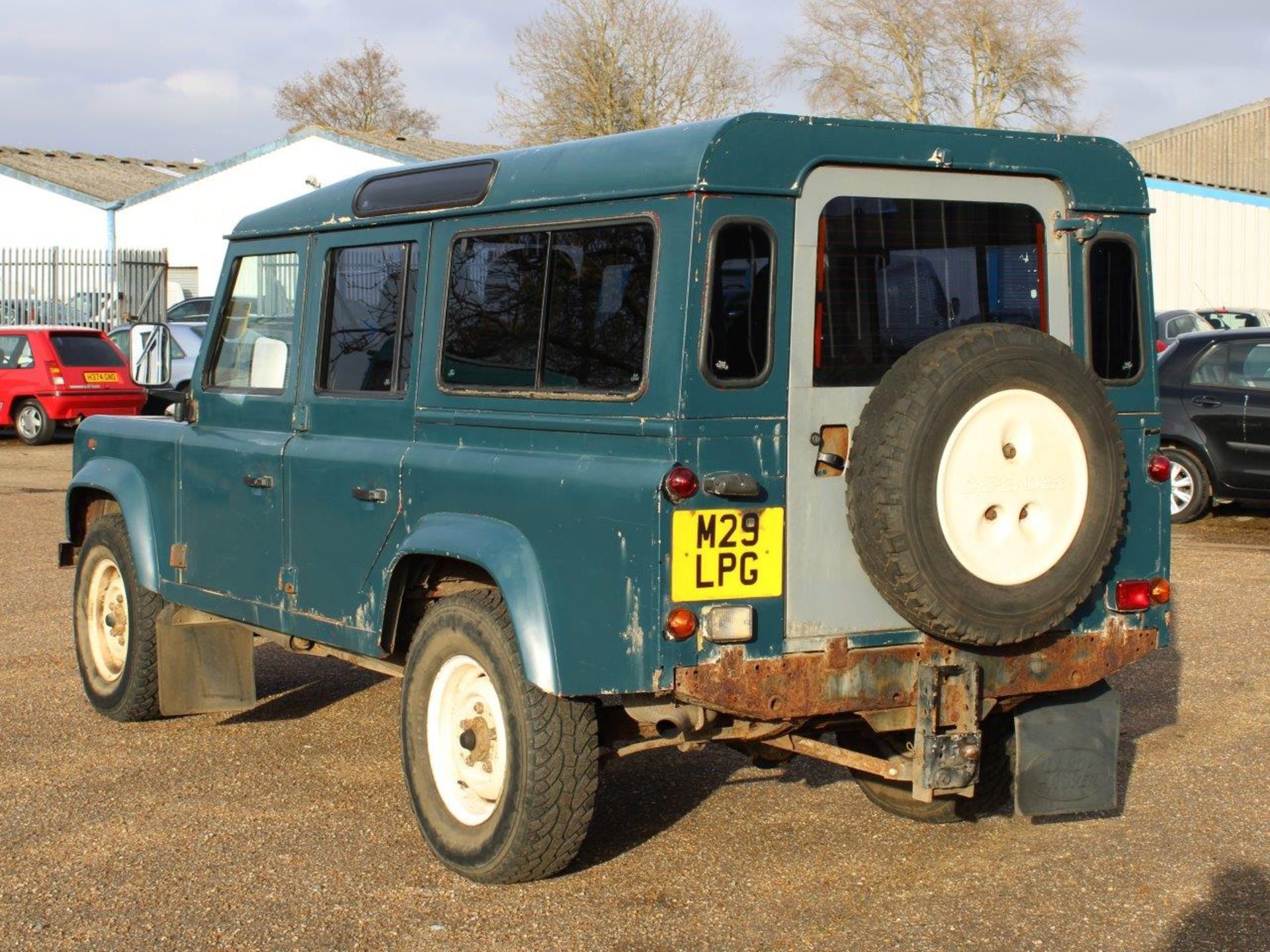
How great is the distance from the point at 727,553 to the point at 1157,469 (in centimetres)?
158

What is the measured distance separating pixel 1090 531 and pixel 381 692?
396 cm

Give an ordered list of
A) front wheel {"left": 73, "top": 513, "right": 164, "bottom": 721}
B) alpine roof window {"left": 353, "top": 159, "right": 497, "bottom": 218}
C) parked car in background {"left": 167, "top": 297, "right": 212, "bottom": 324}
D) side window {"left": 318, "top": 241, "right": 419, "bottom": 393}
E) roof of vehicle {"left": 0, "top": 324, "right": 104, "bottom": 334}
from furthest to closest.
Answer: parked car in background {"left": 167, "top": 297, "right": 212, "bottom": 324}
roof of vehicle {"left": 0, "top": 324, "right": 104, "bottom": 334}
front wheel {"left": 73, "top": 513, "right": 164, "bottom": 721}
side window {"left": 318, "top": 241, "right": 419, "bottom": 393}
alpine roof window {"left": 353, "top": 159, "right": 497, "bottom": 218}

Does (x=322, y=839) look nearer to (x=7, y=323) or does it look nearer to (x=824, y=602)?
(x=824, y=602)

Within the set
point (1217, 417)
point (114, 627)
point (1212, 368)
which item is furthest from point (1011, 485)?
point (1212, 368)

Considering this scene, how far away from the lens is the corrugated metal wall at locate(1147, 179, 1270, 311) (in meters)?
35.3

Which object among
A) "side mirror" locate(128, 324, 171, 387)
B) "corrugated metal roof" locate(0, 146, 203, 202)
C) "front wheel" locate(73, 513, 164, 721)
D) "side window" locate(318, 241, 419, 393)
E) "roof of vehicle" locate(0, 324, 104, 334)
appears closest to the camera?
"side window" locate(318, 241, 419, 393)

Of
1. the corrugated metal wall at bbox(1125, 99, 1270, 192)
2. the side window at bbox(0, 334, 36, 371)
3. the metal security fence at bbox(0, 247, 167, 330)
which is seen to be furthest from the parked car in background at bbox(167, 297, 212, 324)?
the corrugated metal wall at bbox(1125, 99, 1270, 192)

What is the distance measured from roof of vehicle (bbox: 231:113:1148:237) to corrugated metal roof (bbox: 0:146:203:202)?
119 feet

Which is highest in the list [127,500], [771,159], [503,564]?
[771,159]

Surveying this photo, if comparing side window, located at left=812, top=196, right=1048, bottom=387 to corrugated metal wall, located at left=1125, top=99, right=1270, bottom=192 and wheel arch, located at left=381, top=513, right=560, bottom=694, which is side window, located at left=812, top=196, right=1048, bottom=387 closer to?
wheel arch, located at left=381, top=513, right=560, bottom=694

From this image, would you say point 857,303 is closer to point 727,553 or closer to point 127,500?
point 727,553

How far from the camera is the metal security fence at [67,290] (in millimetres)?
30516

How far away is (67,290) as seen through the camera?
30.9 m

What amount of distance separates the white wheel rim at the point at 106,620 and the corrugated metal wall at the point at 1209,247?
30270mm
